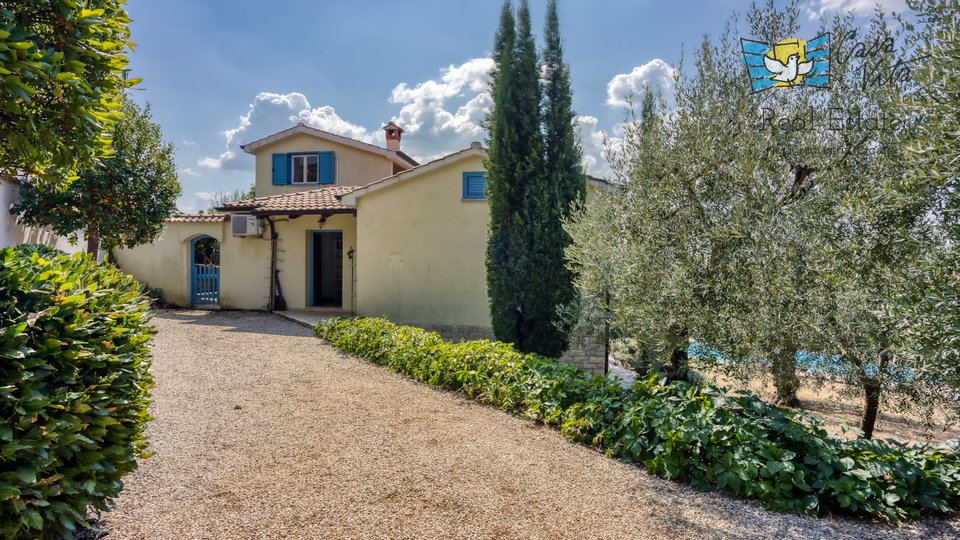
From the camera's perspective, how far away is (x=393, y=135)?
755 inches

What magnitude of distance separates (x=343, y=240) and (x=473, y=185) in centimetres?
495

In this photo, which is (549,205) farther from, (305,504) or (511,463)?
(305,504)

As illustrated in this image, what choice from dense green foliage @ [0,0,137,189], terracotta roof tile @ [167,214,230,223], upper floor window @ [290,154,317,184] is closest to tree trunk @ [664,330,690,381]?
dense green foliage @ [0,0,137,189]

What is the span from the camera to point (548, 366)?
20.5 feet

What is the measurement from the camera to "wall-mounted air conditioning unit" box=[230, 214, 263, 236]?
13.8 metres

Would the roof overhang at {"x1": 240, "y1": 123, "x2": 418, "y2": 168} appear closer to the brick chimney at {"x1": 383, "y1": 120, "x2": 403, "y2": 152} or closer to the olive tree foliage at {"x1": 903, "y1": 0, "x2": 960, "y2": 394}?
the brick chimney at {"x1": 383, "y1": 120, "x2": 403, "y2": 152}

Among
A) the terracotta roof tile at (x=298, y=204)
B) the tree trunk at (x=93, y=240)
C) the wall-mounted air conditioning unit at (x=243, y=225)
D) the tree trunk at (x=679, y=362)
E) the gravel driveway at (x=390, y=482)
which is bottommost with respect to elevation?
the gravel driveway at (x=390, y=482)

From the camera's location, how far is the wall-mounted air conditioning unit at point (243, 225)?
45.4ft

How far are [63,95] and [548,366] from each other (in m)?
5.18

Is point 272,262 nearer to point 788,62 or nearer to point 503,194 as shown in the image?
point 503,194

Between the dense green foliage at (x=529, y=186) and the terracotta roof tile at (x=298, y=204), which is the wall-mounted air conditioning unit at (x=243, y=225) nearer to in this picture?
the terracotta roof tile at (x=298, y=204)

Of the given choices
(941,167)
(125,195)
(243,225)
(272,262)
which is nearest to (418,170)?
(243,225)

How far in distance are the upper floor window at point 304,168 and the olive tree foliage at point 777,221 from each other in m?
14.9

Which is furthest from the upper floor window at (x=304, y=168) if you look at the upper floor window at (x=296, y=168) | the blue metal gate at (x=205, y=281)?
the blue metal gate at (x=205, y=281)
